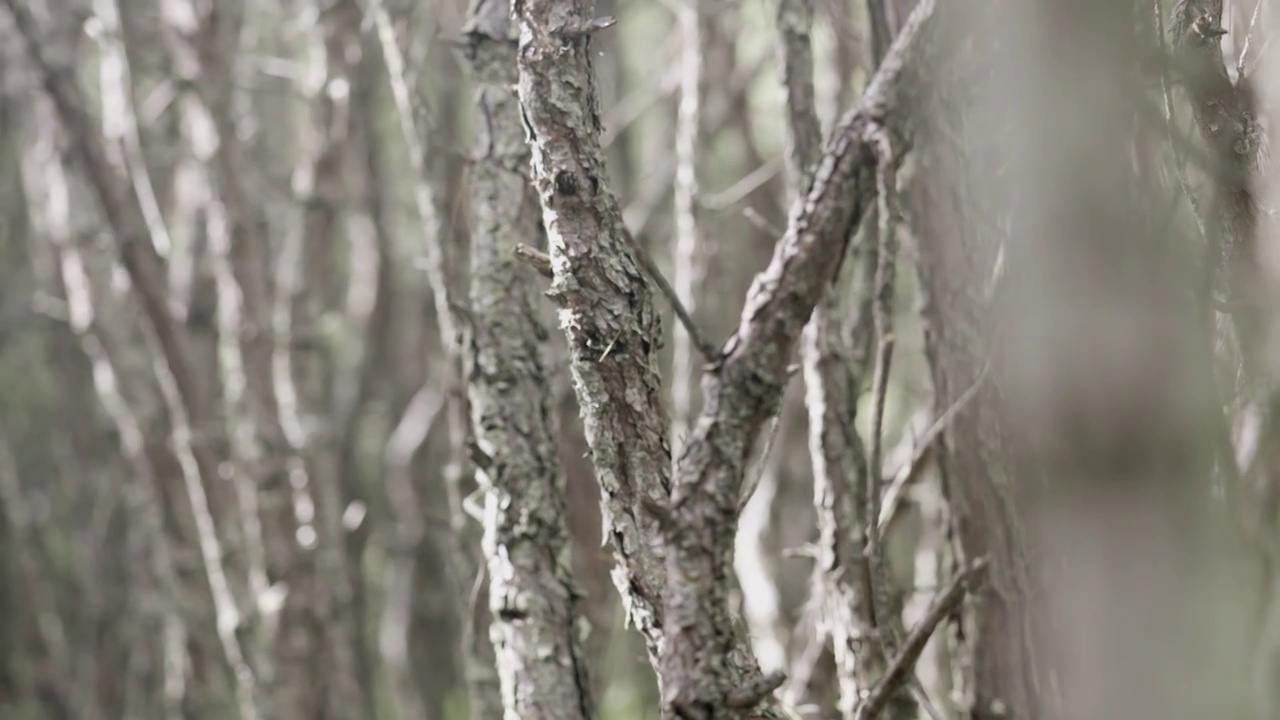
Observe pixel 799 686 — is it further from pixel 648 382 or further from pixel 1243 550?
pixel 1243 550

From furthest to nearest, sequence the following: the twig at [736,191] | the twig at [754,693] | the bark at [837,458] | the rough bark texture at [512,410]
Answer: the twig at [736,191] → the bark at [837,458] → the rough bark texture at [512,410] → the twig at [754,693]

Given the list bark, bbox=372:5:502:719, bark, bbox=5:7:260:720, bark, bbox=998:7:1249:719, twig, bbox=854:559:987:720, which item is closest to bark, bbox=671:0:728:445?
bark, bbox=372:5:502:719

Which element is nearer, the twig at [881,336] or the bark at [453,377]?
the twig at [881,336]

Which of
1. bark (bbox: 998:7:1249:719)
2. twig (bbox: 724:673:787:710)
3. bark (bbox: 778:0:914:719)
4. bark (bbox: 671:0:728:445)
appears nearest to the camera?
bark (bbox: 998:7:1249:719)

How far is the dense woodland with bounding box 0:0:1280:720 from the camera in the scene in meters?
0.61

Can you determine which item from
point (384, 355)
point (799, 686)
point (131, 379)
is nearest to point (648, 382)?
point (799, 686)

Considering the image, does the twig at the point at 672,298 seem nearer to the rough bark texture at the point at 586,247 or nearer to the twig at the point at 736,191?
the rough bark texture at the point at 586,247

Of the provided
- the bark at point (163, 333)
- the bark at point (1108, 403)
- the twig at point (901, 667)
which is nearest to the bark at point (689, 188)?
the twig at point (901, 667)

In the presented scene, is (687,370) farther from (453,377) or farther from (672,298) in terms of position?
(672,298)

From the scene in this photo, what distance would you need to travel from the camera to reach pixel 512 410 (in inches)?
56.7

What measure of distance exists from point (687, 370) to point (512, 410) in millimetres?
985

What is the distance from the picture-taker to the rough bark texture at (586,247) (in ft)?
3.38

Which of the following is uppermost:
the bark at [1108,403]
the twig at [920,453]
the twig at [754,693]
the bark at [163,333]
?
the bark at [163,333]

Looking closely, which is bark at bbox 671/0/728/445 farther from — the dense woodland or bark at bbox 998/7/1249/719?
bark at bbox 998/7/1249/719
